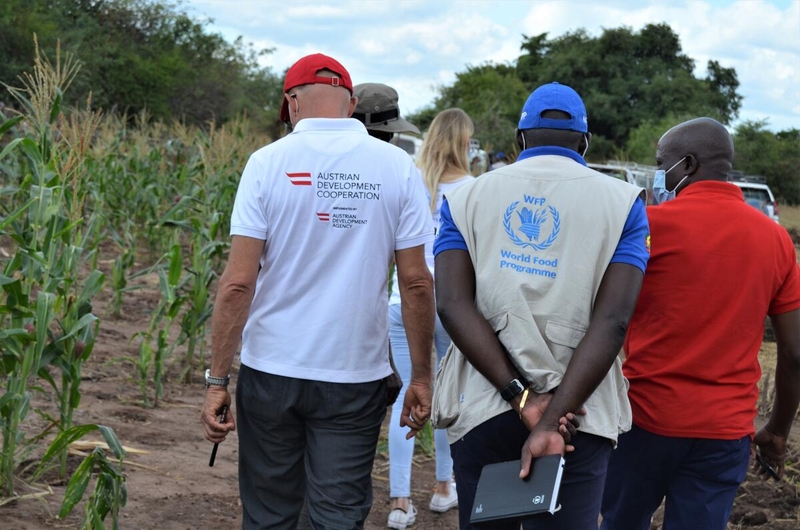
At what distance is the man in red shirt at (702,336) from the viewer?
2.87 metres

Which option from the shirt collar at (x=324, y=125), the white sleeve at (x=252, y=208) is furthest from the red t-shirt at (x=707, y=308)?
Result: the white sleeve at (x=252, y=208)

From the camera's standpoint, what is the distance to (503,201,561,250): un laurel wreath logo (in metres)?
2.51

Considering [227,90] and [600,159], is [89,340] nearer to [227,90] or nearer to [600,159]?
[227,90]

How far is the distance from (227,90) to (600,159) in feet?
53.2

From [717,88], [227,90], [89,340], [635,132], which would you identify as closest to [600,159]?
[635,132]

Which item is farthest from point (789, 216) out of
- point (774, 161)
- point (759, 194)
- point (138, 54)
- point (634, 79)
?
point (138, 54)

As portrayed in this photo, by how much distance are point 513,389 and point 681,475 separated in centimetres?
84

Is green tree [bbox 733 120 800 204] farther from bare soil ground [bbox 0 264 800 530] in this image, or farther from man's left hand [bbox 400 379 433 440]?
man's left hand [bbox 400 379 433 440]

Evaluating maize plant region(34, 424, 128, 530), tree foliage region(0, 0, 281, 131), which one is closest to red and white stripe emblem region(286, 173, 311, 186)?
maize plant region(34, 424, 128, 530)

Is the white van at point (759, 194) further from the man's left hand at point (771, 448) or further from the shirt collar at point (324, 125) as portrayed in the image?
the shirt collar at point (324, 125)

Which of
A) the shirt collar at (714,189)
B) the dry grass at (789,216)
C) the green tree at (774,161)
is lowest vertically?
the shirt collar at (714,189)

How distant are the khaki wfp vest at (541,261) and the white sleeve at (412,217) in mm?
361

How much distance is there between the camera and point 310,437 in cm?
298

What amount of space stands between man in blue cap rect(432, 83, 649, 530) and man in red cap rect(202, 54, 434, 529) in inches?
13.5
